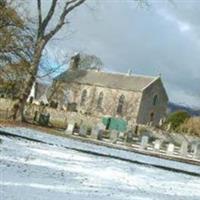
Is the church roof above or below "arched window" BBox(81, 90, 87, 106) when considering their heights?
A: above

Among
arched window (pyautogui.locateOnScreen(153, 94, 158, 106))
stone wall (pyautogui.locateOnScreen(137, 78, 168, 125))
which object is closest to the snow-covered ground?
stone wall (pyautogui.locateOnScreen(137, 78, 168, 125))

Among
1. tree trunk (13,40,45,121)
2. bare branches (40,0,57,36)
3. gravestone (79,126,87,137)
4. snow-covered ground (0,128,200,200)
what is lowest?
snow-covered ground (0,128,200,200)

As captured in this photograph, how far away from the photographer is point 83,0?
Result: 44156 mm

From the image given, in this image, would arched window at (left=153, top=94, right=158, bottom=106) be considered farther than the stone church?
Yes

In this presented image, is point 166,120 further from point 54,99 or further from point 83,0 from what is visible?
point 83,0

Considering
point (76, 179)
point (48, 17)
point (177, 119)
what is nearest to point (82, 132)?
point (48, 17)

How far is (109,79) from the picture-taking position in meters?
95.0

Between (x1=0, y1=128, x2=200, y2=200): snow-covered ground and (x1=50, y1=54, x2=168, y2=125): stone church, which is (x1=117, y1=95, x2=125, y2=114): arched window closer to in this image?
(x1=50, y1=54, x2=168, y2=125): stone church

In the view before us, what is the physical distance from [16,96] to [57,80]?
28.4 m

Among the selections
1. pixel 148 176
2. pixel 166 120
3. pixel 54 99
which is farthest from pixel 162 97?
pixel 148 176

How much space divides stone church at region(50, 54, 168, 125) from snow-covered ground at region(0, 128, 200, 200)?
66397 mm

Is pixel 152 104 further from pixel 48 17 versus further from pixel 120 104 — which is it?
pixel 48 17

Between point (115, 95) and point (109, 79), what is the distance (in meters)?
3.01

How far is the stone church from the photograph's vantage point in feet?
299
